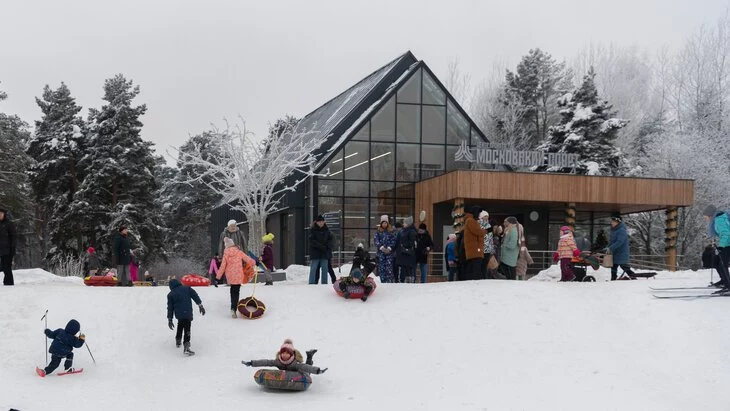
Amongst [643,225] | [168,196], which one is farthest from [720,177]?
[168,196]

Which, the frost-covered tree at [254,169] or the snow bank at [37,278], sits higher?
the frost-covered tree at [254,169]

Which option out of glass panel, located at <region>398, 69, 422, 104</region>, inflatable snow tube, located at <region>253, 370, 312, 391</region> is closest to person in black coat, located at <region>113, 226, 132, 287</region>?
inflatable snow tube, located at <region>253, 370, 312, 391</region>

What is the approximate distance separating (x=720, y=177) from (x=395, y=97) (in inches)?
669

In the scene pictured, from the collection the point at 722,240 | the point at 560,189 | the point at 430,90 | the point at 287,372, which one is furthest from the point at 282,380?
the point at 430,90

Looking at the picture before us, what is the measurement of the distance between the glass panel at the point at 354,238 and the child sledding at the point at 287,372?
17346 mm

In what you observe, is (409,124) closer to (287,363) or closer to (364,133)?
(364,133)

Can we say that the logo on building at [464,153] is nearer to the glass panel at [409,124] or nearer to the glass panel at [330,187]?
the glass panel at [409,124]

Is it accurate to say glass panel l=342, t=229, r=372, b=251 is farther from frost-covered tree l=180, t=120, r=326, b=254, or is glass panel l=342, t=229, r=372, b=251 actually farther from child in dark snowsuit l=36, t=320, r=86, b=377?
child in dark snowsuit l=36, t=320, r=86, b=377

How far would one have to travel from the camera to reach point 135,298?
45.0 ft

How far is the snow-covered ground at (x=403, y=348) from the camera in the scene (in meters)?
9.72

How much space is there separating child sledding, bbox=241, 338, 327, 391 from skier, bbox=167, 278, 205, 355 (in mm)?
1839


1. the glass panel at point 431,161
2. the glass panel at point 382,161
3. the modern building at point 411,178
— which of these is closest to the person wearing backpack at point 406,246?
the modern building at point 411,178

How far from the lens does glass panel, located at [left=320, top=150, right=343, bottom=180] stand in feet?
93.0

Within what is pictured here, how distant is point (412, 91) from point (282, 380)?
20995 millimetres
